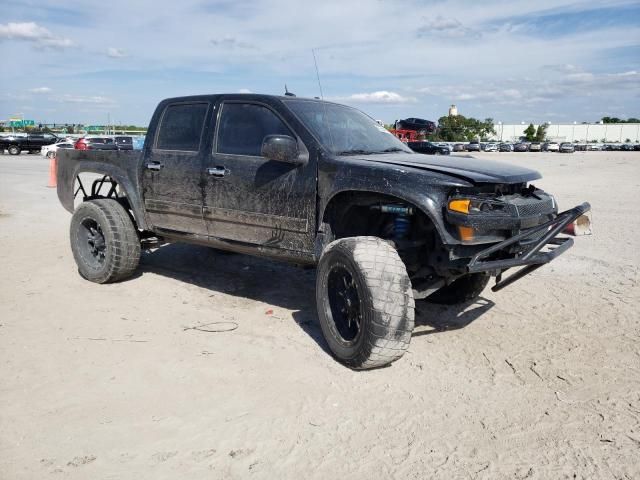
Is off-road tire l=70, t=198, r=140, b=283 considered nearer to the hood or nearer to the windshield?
the windshield

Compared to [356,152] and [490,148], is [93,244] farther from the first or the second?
[490,148]

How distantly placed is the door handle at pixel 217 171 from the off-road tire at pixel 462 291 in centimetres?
234

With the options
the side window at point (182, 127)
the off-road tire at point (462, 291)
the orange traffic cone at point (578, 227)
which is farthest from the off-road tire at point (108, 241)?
the orange traffic cone at point (578, 227)

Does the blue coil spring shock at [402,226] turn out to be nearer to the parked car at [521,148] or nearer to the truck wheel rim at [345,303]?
the truck wheel rim at [345,303]

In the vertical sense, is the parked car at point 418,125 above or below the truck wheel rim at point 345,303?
above

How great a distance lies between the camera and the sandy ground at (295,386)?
9.64 ft

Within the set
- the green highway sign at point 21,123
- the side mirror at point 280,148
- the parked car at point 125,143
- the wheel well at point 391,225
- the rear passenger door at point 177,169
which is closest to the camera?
the wheel well at point 391,225

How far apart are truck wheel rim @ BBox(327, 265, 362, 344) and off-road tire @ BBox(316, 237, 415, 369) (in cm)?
9

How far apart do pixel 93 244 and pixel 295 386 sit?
140 inches

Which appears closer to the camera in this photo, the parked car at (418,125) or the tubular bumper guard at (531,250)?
the tubular bumper guard at (531,250)

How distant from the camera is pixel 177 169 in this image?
5.39 metres

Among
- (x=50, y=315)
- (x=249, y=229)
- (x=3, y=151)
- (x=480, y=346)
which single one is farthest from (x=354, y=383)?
(x=3, y=151)

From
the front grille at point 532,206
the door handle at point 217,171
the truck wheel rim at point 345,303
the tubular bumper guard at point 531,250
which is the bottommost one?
the truck wheel rim at point 345,303

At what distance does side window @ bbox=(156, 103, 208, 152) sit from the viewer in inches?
211
